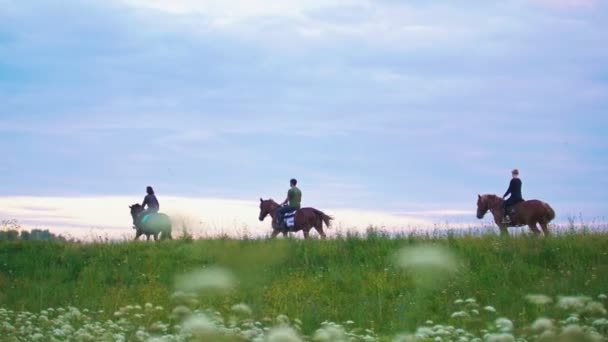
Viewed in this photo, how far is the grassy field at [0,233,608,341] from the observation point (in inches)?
854

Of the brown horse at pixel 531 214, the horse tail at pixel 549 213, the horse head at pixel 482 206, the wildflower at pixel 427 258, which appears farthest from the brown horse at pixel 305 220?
the wildflower at pixel 427 258

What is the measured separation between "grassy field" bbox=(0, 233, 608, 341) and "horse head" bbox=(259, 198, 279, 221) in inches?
290

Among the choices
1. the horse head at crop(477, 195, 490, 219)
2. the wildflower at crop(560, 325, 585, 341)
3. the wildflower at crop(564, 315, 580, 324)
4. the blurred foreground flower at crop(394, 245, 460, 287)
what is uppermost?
the horse head at crop(477, 195, 490, 219)

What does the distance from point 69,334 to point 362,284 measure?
12.9 meters

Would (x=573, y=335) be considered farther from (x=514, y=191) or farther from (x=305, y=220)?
(x=305, y=220)

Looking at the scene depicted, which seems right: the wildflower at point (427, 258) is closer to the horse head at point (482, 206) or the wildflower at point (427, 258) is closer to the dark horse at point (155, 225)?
the horse head at point (482, 206)

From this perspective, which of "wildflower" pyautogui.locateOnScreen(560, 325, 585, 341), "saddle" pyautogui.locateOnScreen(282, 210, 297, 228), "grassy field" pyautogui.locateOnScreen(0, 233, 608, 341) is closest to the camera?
"wildflower" pyautogui.locateOnScreen(560, 325, 585, 341)

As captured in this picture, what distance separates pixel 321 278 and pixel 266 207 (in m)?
13.5

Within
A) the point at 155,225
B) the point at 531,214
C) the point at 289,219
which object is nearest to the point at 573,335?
the point at 531,214

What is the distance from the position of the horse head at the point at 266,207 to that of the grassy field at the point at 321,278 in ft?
24.1

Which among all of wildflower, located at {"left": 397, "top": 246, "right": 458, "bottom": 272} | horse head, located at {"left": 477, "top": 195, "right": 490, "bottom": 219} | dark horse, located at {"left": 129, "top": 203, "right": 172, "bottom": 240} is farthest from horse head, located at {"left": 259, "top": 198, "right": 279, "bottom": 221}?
wildflower, located at {"left": 397, "top": 246, "right": 458, "bottom": 272}

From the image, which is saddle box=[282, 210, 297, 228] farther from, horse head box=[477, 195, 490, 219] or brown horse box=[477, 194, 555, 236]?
brown horse box=[477, 194, 555, 236]

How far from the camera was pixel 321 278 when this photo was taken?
25.7 meters

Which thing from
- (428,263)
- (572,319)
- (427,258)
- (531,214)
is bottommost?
(572,319)
